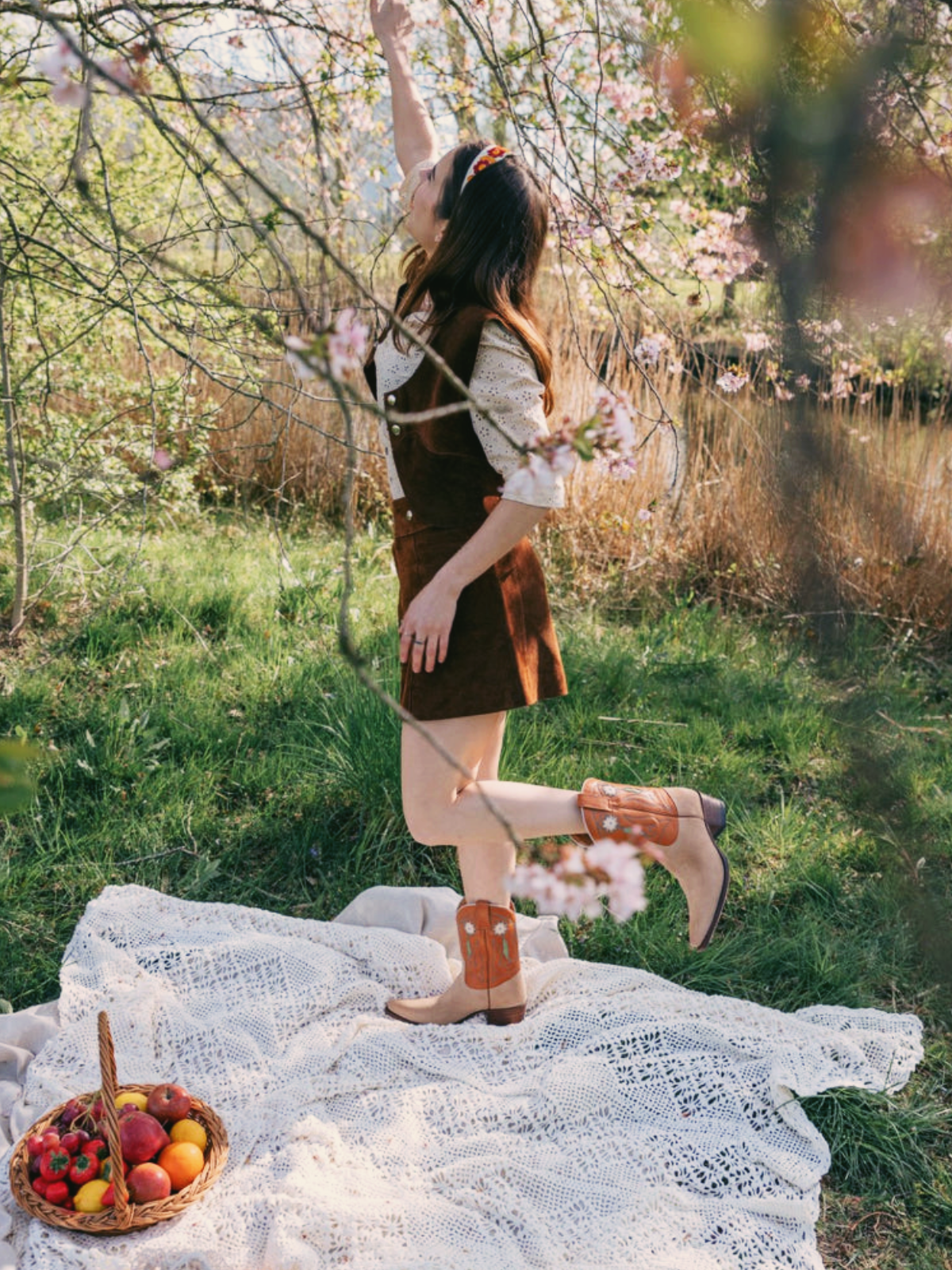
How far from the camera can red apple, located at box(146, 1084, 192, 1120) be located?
187 centimetres

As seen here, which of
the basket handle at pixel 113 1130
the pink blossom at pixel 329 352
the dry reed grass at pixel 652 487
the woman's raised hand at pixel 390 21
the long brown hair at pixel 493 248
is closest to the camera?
the pink blossom at pixel 329 352

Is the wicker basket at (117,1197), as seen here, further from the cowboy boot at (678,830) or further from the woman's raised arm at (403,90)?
the woman's raised arm at (403,90)

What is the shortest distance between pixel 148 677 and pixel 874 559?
3.29m

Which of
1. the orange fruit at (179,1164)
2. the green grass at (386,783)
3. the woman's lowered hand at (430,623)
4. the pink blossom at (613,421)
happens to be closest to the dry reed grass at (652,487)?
the green grass at (386,783)

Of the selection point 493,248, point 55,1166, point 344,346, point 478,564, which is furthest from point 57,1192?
Result: point 493,248

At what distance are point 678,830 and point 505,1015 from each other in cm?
54

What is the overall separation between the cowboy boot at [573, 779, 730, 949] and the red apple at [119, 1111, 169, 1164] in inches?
36.5

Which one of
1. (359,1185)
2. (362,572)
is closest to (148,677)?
(362,572)

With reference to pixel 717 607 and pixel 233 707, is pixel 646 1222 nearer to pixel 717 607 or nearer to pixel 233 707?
pixel 233 707

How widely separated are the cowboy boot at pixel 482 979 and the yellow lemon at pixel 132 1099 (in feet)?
1.97

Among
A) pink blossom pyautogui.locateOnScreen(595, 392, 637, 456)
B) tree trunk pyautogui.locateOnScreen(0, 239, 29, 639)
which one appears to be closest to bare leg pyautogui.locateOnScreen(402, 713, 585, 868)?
pink blossom pyautogui.locateOnScreen(595, 392, 637, 456)

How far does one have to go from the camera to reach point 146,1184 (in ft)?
5.74

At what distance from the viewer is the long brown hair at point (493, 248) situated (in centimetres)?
187

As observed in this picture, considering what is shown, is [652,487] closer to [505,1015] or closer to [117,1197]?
[505,1015]
